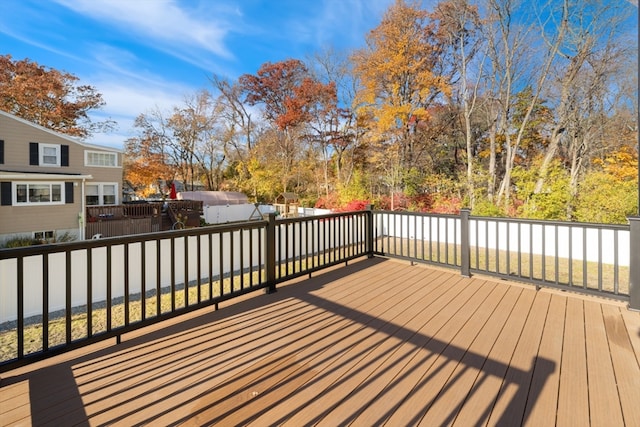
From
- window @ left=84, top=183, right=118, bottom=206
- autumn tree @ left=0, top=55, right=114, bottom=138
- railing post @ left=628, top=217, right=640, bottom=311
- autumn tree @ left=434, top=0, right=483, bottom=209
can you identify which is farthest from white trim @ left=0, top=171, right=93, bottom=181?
railing post @ left=628, top=217, right=640, bottom=311

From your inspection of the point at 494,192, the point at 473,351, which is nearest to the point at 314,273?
the point at 473,351

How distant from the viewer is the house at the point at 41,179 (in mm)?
11016

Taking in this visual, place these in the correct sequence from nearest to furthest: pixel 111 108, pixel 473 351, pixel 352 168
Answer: pixel 473 351, pixel 352 168, pixel 111 108

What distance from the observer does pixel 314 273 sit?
12.9 ft

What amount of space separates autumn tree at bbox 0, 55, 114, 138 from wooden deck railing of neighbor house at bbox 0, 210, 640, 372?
16417mm

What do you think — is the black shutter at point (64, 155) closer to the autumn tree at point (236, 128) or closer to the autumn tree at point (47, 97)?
the autumn tree at point (47, 97)

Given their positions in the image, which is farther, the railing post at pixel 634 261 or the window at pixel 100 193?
the window at pixel 100 193

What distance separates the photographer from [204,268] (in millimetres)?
6805

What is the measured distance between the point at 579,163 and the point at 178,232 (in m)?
12.0

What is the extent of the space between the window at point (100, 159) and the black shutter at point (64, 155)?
2.23 ft

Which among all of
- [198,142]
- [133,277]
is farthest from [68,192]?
[198,142]

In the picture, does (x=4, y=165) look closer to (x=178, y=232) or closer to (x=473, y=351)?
(x=178, y=232)

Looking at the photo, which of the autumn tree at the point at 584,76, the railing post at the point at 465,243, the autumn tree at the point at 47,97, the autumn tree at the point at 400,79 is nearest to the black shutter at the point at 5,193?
the autumn tree at the point at 47,97

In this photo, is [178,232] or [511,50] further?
[511,50]
